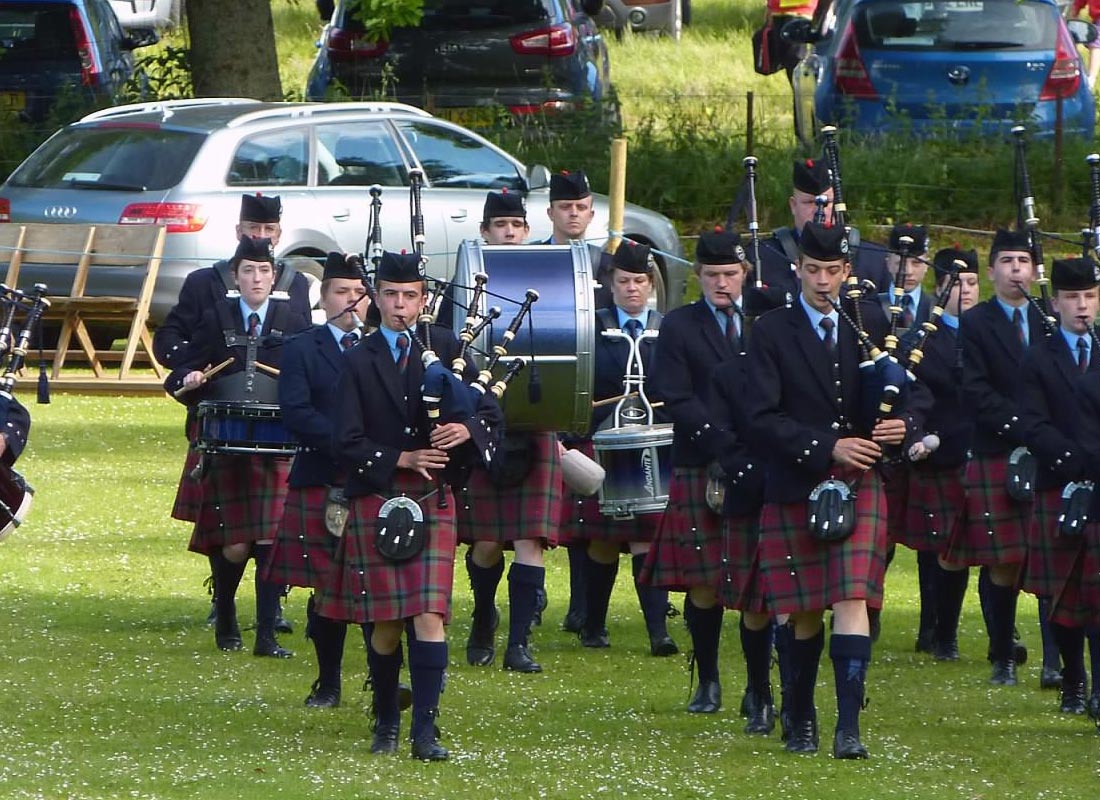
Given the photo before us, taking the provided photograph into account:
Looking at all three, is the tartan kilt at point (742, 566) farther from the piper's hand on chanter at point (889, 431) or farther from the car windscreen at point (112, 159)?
the car windscreen at point (112, 159)

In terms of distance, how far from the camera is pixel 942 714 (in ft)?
25.8

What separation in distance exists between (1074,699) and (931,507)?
4.22 feet

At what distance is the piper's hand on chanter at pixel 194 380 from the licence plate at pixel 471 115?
29.5 ft

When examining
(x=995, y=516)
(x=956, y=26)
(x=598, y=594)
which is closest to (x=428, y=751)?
(x=598, y=594)

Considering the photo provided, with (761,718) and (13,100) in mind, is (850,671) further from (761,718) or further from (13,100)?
(13,100)

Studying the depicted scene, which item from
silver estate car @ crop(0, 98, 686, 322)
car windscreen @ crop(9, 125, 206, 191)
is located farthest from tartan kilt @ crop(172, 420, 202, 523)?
car windscreen @ crop(9, 125, 206, 191)

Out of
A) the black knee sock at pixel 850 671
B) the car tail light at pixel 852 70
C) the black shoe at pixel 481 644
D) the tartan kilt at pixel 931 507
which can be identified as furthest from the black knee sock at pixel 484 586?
the car tail light at pixel 852 70

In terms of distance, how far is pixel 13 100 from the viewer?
59.1ft

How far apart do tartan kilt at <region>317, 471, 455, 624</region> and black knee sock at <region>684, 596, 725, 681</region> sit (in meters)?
1.28

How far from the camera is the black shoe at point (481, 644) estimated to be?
8.71m

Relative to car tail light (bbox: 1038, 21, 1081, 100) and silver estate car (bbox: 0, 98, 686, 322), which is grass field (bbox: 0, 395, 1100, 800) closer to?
silver estate car (bbox: 0, 98, 686, 322)

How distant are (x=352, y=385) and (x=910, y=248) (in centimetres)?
268

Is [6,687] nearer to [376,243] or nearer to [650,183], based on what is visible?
[376,243]

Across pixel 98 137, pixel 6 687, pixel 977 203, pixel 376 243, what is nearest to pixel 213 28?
pixel 98 137
